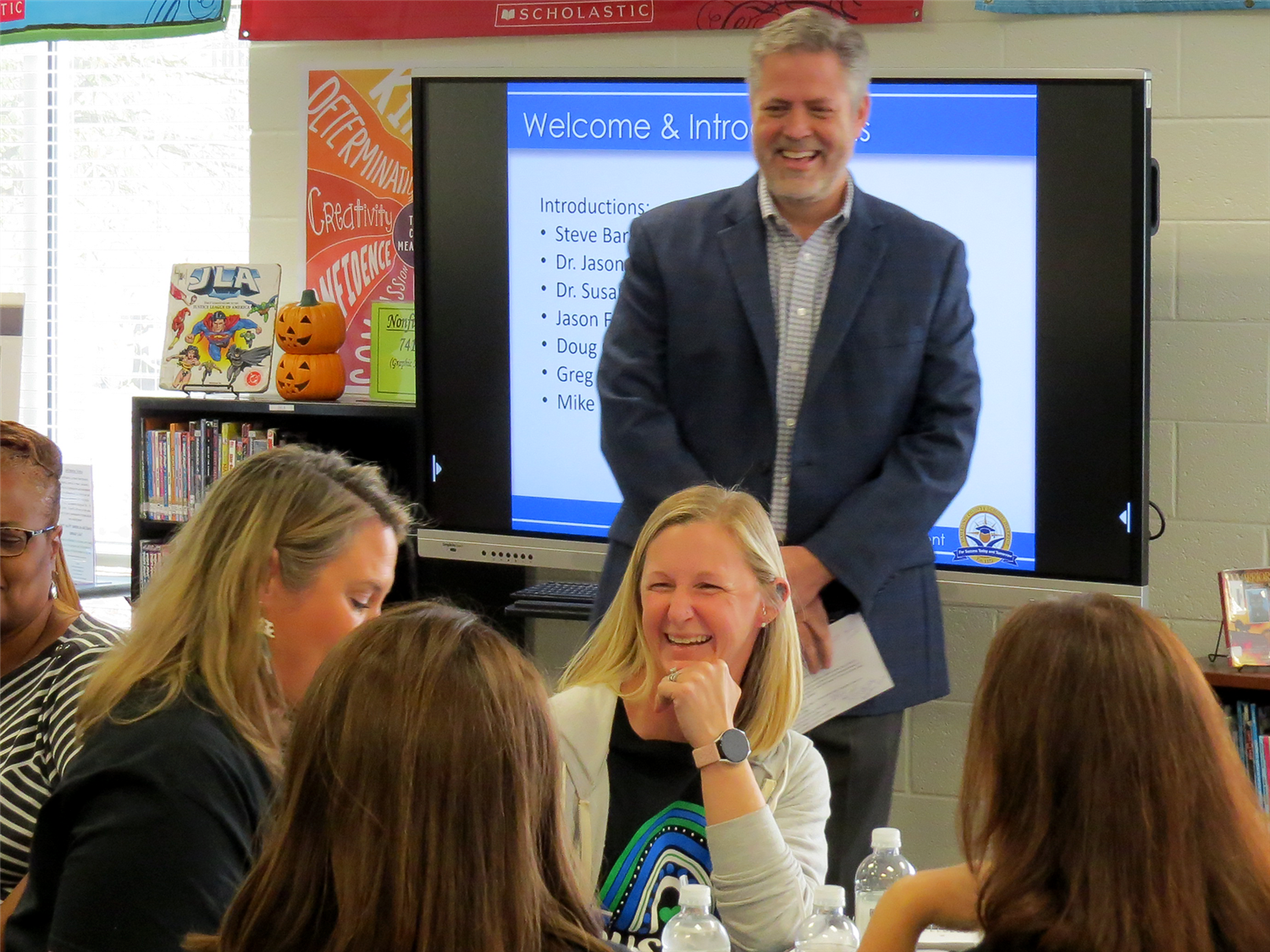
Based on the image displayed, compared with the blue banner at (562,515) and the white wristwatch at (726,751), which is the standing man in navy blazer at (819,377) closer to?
the blue banner at (562,515)

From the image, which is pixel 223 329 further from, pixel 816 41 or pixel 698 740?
pixel 698 740

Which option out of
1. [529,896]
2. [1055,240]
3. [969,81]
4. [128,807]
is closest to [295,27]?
[969,81]

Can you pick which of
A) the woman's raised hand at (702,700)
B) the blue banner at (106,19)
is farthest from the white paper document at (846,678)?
the blue banner at (106,19)

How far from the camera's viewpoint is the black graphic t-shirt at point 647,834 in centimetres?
169

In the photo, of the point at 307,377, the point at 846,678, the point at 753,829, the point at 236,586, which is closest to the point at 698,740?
the point at 753,829

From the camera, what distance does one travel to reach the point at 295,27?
3488mm

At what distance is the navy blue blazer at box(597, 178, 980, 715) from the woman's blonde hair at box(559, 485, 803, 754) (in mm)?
288

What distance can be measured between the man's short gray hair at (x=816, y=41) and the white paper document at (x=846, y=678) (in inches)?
35.8

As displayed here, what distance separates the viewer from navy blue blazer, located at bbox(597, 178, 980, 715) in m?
2.34

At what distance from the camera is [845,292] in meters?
2.38

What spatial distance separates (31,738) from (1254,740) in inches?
82.7

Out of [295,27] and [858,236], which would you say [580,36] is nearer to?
[295,27]

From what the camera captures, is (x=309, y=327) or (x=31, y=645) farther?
(x=309, y=327)

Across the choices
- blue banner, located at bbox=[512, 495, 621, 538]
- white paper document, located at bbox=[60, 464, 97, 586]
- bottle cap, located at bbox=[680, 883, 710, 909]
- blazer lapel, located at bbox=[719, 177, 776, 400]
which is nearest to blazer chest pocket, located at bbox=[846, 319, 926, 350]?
blazer lapel, located at bbox=[719, 177, 776, 400]
